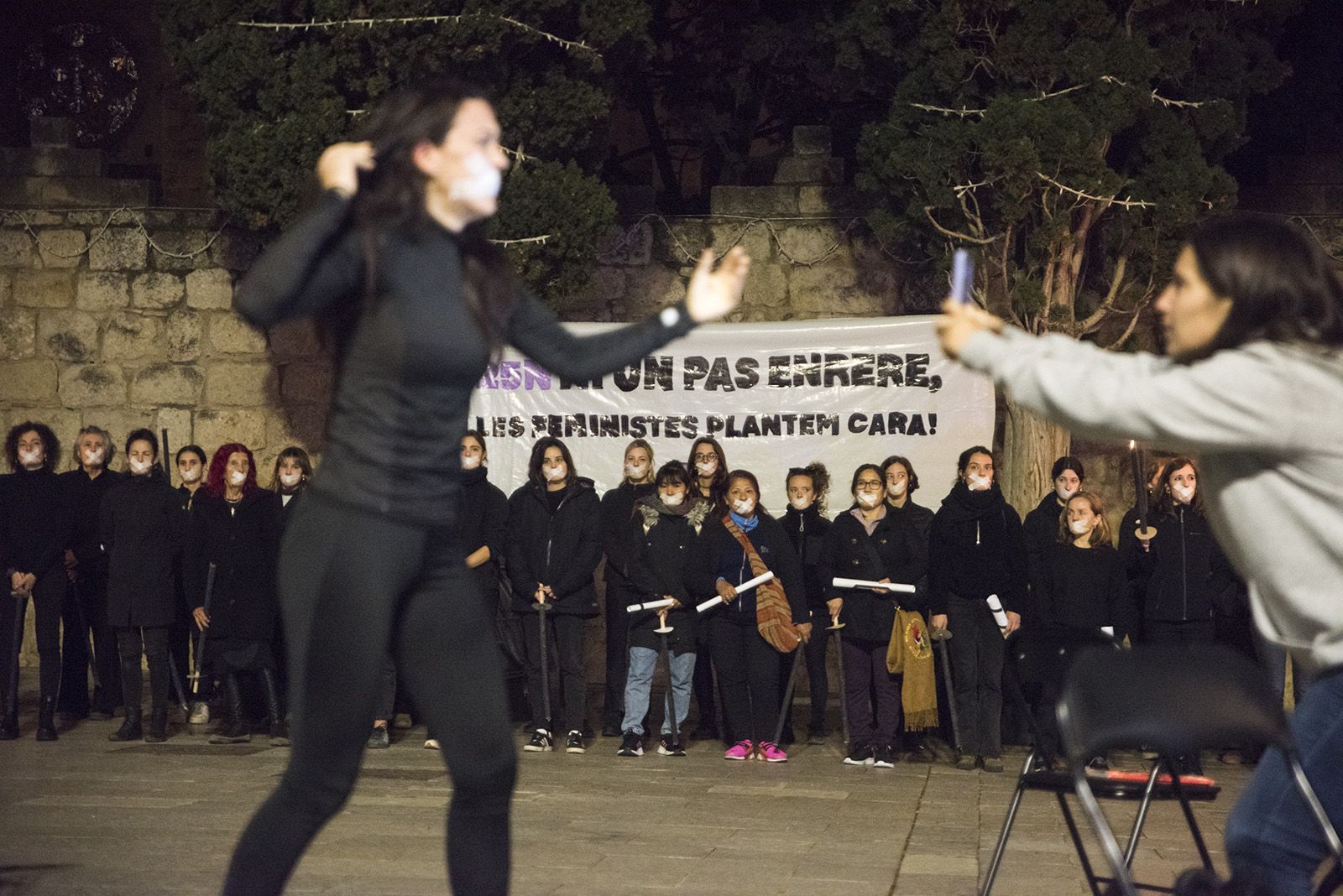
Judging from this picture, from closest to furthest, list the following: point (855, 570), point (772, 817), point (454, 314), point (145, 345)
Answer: point (454, 314) < point (772, 817) < point (855, 570) < point (145, 345)

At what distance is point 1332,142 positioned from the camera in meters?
13.7

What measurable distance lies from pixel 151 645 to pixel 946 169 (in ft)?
18.9

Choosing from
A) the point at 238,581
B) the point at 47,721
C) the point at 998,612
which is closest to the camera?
the point at 998,612

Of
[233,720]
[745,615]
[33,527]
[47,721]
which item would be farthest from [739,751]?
[33,527]

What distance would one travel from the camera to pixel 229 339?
13656 mm

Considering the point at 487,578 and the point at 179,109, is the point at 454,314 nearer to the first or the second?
the point at 487,578

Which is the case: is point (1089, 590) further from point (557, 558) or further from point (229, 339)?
point (229, 339)

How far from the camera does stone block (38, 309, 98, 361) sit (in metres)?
13.7

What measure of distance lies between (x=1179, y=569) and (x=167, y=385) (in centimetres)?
745

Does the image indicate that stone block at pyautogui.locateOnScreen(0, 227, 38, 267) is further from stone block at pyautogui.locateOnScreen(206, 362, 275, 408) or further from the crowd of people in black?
the crowd of people in black

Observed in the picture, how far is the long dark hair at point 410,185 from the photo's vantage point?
3713mm

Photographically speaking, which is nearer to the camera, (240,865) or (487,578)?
(240,865)

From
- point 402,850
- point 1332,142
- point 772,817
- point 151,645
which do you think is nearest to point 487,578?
point 151,645

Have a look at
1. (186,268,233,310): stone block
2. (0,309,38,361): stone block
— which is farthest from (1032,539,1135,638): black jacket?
(0,309,38,361): stone block
